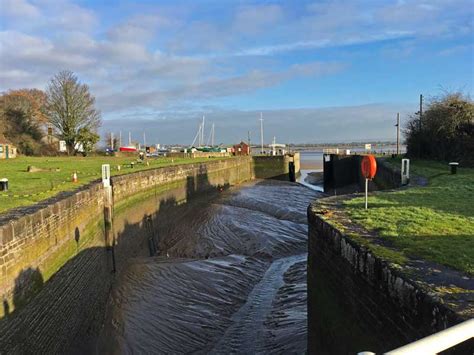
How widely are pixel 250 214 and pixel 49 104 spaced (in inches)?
1479

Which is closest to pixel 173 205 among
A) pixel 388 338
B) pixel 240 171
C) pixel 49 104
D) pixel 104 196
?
pixel 104 196

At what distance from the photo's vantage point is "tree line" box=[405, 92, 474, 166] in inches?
1029

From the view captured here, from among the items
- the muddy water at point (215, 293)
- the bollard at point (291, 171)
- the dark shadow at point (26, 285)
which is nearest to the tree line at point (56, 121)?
the bollard at point (291, 171)

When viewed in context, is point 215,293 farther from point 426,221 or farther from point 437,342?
point 437,342

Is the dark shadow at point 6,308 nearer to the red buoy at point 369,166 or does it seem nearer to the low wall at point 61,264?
the low wall at point 61,264

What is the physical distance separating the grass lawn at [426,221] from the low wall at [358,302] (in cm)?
66

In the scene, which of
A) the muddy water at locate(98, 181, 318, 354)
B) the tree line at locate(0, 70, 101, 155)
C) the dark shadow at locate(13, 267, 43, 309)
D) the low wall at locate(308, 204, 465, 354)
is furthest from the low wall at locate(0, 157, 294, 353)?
the tree line at locate(0, 70, 101, 155)

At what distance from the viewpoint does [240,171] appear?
48.9 meters

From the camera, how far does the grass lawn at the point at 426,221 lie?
5.77 meters

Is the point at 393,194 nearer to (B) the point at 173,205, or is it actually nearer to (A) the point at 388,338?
(A) the point at 388,338

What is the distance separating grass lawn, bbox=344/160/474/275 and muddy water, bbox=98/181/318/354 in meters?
3.31

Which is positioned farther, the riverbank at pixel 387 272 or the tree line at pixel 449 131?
the tree line at pixel 449 131

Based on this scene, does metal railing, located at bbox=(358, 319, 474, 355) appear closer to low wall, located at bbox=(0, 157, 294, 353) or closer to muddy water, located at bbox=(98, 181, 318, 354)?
low wall, located at bbox=(0, 157, 294, 353)

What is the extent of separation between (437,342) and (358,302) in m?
4.06
